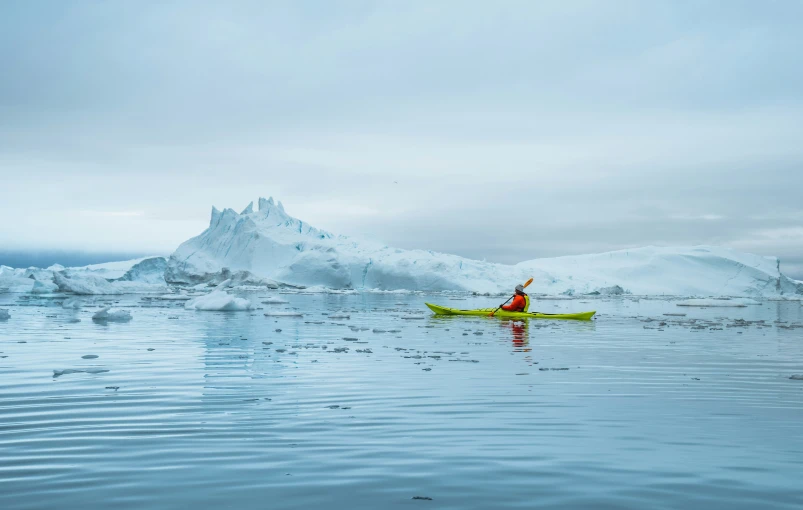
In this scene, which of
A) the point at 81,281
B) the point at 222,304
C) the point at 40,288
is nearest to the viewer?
the point at 222,304

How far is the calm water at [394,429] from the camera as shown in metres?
3.04

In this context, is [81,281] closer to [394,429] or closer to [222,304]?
[222,304]

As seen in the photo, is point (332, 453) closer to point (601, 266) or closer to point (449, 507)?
point (449, 507)

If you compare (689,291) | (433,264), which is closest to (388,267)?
(433,264)

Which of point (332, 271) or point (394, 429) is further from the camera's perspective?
point (332, 271)

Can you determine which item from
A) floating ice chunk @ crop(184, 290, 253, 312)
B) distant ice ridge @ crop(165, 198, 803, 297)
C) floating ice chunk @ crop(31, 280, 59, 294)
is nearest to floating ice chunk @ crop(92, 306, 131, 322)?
floating ice chunk @ crop(184, 290, 253, 312)

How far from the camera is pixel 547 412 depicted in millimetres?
4945

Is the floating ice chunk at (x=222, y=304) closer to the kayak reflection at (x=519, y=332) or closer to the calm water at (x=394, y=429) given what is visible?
the kayak reflection at (x=519, y=332)

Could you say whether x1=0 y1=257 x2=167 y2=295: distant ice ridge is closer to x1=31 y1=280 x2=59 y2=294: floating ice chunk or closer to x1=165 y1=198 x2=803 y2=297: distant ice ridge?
x1=31 y1=280 x2=59 y2=294: floating ice chunk

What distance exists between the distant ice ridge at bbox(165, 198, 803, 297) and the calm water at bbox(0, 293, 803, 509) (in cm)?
3692

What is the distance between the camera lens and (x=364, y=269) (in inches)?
1860

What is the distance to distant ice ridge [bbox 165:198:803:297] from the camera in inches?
1820

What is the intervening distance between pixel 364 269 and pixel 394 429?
1692 inches

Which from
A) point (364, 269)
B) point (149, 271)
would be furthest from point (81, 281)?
point (149, 271)
